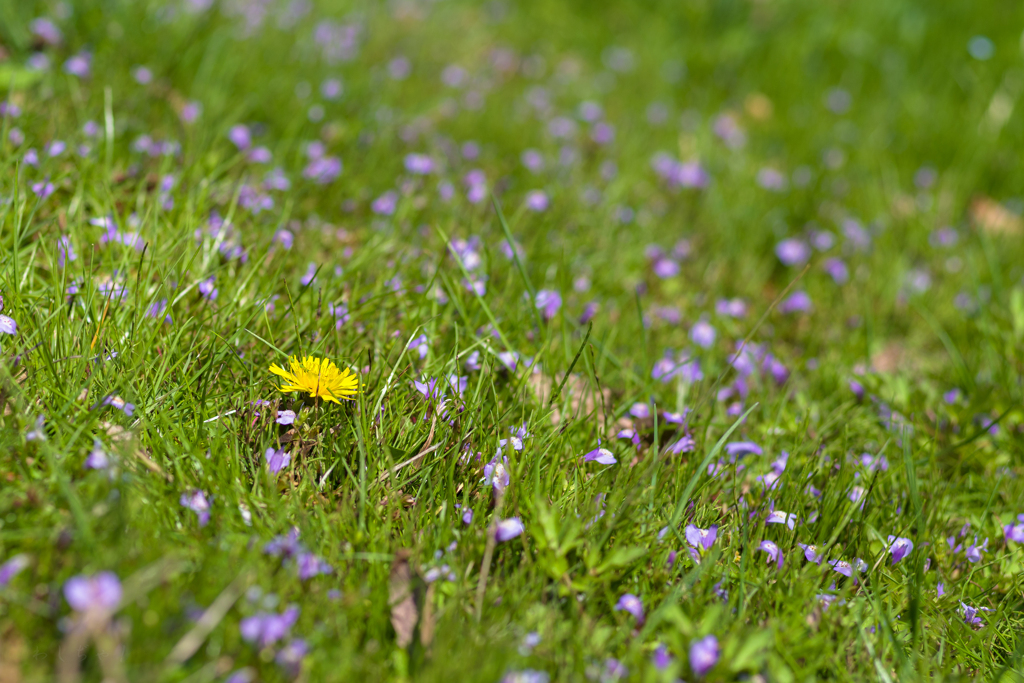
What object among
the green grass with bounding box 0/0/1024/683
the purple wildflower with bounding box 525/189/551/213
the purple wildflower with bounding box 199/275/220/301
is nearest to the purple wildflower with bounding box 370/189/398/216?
the green grass with bounding box 0/0/1024/683

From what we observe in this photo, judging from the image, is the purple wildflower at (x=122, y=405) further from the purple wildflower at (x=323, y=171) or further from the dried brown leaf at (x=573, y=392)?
the purple wildflower at (x=323, y=171)

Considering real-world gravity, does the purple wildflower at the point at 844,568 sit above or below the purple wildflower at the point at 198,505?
below

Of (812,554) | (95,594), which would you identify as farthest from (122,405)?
(812,554)

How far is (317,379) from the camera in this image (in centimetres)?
216

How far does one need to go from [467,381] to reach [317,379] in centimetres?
53

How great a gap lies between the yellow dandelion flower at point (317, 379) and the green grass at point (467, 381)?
7 cm

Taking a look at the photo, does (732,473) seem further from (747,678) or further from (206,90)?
(206,90)

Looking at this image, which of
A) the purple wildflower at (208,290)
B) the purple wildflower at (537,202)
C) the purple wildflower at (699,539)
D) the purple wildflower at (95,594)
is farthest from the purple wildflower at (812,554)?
the purple wildflower at (537,202)

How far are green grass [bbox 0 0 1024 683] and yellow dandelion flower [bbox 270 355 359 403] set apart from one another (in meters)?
0.07

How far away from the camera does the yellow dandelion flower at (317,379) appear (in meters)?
2.14

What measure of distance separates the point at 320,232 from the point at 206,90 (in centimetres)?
135

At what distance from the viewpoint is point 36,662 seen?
154 centimetres

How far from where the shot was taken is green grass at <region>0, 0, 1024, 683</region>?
1751 mm

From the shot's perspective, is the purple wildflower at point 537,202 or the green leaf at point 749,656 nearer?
the green leaf at point 749,656
